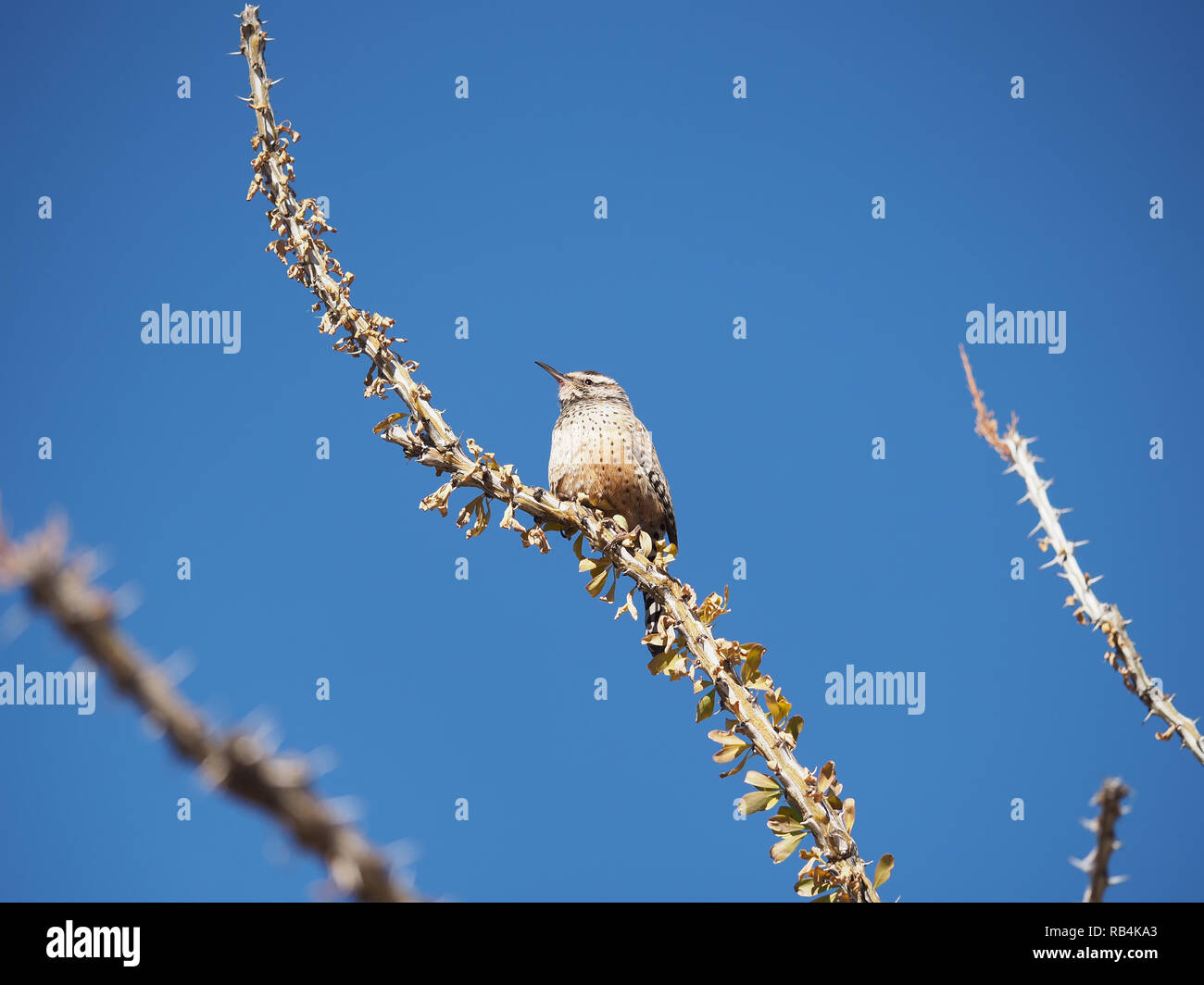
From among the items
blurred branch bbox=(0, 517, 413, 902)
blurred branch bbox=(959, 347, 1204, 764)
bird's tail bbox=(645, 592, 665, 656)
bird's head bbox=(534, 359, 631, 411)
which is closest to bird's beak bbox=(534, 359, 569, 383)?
bird's head bbox=(534, 359, 631, 411)

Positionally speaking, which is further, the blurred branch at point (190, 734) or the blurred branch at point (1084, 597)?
the blurred branch at point (1084, 597)

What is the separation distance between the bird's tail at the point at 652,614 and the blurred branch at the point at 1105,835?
106 cm

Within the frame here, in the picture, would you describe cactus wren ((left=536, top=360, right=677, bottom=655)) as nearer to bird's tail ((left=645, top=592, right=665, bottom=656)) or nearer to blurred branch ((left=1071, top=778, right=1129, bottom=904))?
bird's tail ((left=645, top=592, right=665, bottom=656))

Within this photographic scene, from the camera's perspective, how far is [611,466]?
17.1 feet

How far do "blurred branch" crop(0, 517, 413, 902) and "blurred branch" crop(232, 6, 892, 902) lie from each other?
161 centimetres

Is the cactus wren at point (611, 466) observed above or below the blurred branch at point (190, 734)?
above

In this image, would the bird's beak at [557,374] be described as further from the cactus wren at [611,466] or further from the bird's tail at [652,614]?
the bird's tail at [652,614]

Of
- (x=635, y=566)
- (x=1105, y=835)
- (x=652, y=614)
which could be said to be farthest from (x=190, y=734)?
(x=652, y=614)

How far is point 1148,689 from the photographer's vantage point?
2441 millimetres

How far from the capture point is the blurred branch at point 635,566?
2201 millimetres

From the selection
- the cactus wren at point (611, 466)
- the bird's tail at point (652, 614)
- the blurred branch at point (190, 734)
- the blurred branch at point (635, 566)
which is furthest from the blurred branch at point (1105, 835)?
the cactus wren at point (611, 466)

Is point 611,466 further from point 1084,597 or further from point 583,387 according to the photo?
point 1084,597
